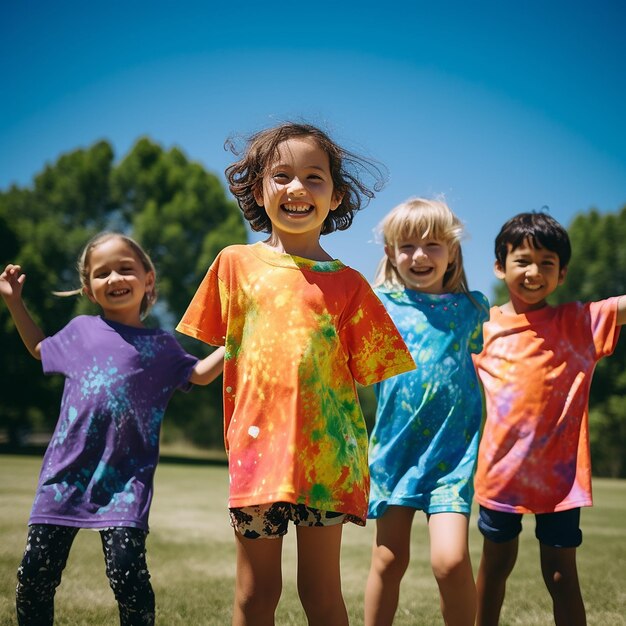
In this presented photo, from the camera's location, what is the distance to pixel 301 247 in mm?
2662

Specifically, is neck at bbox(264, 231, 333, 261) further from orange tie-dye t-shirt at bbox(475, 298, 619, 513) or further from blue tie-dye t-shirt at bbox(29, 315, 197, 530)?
orange tie-dye t-shirt at bbox(475, 298, 619, 513)

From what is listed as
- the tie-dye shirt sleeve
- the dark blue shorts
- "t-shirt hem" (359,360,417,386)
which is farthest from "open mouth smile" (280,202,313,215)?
the dark blue shorts

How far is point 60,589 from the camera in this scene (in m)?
4.18

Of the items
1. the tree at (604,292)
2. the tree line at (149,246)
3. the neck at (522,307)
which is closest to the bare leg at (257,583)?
the neck at (522,307)

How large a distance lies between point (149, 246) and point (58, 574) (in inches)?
884

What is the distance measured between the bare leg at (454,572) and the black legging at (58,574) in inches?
48.2

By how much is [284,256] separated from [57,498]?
1.45 metres

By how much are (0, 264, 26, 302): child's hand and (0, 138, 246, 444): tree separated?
757 inches

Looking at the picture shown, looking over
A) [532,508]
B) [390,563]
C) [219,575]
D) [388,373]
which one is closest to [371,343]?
[388,373]

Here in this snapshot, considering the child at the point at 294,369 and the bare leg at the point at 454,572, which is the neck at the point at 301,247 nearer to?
the child at the point at 294,369

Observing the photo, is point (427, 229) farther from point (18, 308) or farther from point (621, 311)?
point (18, 308)

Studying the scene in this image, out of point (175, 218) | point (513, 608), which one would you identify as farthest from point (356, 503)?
point (175, 218)

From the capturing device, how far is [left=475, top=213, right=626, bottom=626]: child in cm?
331

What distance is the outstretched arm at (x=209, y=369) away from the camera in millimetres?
3232
